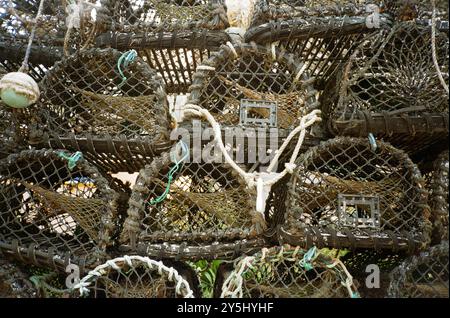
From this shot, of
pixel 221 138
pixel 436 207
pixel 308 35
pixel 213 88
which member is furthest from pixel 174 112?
pixel 436 207

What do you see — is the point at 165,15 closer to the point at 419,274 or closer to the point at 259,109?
the point at 259,109

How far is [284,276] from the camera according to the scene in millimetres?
1349

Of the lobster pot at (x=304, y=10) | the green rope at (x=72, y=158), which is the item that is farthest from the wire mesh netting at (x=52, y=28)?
the lobster pot at (x=304, y=10)

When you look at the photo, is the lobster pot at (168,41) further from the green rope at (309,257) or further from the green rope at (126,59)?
the green rope at (309,257)

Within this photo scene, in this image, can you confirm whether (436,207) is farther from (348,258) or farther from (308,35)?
(308,35)

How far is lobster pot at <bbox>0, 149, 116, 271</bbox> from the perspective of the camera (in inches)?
51.5

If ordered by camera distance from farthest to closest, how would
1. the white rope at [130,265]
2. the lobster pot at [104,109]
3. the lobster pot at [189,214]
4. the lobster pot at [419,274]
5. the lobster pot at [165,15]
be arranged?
the lobster pot at [165,15] → the lobster pot at [104,109] → the lobster pot at [189,214] → the white rope at [130,265] → the lobster pot at [419,274]

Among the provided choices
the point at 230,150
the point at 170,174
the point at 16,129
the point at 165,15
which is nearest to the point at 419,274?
the point at 230,150

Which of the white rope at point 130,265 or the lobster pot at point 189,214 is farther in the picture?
the lobster pot at point 189,214

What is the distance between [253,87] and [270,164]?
0.33m

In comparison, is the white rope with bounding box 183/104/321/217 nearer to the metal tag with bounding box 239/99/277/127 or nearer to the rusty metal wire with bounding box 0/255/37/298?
the metal tag with bounding box 239/99/277/127

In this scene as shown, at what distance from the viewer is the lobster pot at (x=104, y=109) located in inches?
56.4

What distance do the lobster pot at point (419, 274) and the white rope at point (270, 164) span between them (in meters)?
0.44

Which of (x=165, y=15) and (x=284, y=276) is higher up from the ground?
(x=165, y=15)
